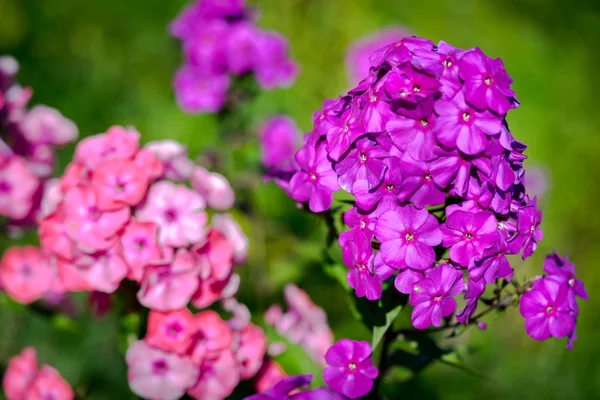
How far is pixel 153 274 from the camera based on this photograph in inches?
62.2

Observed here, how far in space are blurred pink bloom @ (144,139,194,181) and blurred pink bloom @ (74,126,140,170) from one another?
0.06 meters

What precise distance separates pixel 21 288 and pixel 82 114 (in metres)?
2.07

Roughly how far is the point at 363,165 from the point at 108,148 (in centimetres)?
77

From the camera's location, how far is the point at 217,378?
5.34 ft

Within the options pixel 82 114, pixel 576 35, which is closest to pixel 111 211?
pixel 82 114

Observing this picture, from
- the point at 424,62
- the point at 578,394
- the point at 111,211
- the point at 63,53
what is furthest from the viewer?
the point at 63,53

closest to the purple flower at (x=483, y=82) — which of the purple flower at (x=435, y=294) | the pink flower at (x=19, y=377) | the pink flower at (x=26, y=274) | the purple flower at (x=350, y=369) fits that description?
the purple flower at (x=435, y=294)

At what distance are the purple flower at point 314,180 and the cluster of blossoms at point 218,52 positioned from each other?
3.84 ft

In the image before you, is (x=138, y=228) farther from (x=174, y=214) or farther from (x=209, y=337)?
(x=209, y=337)

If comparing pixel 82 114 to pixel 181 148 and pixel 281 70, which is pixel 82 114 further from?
pixel 181 148

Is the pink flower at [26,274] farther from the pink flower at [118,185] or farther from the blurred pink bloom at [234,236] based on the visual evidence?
the blurred pink bloom at [234,236]

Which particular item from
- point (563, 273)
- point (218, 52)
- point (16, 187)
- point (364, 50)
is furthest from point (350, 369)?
point (364, 50)

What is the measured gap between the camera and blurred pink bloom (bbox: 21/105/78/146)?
6.41ft

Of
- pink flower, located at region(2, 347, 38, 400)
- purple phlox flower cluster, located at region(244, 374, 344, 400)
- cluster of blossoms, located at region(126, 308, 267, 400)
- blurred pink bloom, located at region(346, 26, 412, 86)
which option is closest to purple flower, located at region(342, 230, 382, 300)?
purple phlox flower cluster, located at region(244, 374, 344, 400)
